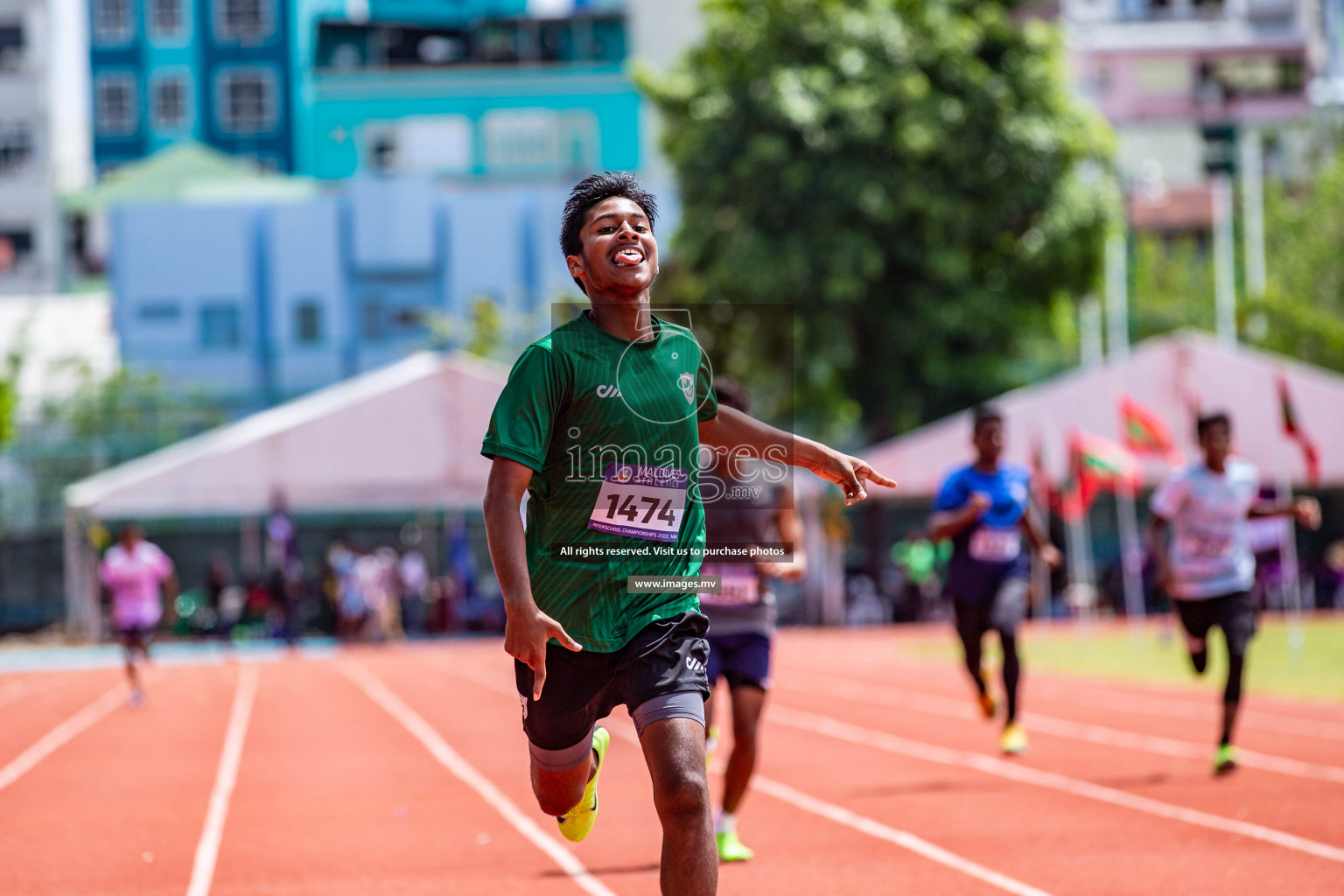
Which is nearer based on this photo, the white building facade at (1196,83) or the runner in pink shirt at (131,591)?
the runner in pink shirt at (131,591)

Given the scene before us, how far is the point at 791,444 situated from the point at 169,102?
5758 centimetres

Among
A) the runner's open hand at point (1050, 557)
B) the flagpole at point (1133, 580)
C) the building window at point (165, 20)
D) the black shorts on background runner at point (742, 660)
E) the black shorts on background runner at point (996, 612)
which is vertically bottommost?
the flagpole at point (1133, 580)

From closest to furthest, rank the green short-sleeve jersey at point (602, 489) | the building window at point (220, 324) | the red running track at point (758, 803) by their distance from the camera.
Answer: the green short-sleeve jersey at point (602, 489), the red running track at point (758, 803), the building window at point (220, 324)

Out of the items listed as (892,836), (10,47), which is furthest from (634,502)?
(10,47)

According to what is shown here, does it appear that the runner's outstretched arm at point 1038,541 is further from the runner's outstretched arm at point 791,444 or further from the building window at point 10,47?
the building window at point 10,47

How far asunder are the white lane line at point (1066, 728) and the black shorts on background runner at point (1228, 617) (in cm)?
79

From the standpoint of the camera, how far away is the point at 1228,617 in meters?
9.92

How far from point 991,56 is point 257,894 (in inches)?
1146

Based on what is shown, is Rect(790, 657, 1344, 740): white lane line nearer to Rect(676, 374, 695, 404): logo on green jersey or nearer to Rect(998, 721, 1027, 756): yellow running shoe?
Rect(998, 721, 1027, 756): yellow running shoe

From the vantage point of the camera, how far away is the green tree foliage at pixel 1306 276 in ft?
127

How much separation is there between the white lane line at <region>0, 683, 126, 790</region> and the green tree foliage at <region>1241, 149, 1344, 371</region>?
27.3 m

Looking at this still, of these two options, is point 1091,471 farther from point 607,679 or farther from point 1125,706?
point 607,679

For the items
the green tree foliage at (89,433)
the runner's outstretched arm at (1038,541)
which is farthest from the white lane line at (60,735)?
the green tree foliage at (89,433)

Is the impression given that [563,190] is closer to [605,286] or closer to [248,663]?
[248,663]
